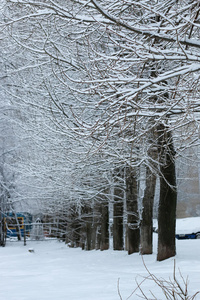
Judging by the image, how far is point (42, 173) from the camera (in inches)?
586

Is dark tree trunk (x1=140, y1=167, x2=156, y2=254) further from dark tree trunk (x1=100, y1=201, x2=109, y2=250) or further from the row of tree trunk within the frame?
dark tree trunk (x1=100, y1=201, x2=109, y2=250)

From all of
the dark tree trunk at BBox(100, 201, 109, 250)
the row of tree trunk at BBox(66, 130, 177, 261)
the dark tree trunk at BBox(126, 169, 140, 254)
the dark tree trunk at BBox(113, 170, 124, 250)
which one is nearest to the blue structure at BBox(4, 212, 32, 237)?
the row of tree trunk at BBox(66, 130, 177, 261)

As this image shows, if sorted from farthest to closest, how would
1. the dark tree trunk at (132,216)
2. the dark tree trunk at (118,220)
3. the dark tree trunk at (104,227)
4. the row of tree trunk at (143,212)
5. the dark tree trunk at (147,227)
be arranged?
the dark tree trunk at (104,227), the dark tree trunk at (118,220), the dark tree trunk at (132,216), the dark tree trunk at (147,227), the row of tree trunk at (143,212)

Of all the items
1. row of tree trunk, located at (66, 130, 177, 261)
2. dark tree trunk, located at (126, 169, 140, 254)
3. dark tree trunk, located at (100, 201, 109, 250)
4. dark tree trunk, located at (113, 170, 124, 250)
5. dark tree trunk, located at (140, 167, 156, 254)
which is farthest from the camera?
dark tree trunk, located at (100, 201, 109, 250)

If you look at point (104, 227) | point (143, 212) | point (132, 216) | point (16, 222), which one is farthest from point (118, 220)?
point (16, 222)

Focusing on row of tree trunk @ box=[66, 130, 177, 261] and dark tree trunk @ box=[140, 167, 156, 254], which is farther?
dark tree trunk @ box=[140, 167, 156, 254]

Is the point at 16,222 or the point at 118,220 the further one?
the point at 16,222

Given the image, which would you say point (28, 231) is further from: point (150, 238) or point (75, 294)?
point (75, 294)

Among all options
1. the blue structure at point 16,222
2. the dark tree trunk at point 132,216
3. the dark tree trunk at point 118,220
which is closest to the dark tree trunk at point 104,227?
the dark tree trunk at point 118,220

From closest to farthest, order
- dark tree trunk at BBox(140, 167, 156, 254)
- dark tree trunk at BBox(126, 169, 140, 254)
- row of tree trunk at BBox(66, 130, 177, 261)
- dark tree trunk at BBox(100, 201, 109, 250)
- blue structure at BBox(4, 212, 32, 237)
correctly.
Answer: row of tree trunk at BBox(66, 130, 177, 261), dark tree trunk at BBox(140, 167, 156, 254), dark tree trunk at BBox(126, 169, 140, 254), dark tree trunk at BBox(100, 201, 109, 250), blue structure at BBox(4, 212, 32, 237)

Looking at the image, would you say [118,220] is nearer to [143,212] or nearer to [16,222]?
[143,212]

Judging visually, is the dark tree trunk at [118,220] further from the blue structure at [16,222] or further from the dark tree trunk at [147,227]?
the blue structure at [16,222]

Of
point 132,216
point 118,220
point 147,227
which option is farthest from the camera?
point 118,220

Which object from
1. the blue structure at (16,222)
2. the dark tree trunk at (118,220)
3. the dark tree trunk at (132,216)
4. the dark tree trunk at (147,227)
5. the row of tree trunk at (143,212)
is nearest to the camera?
the row of tree trunk at (143,212)
